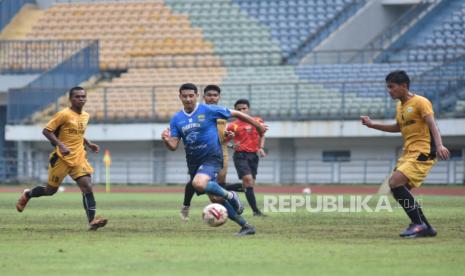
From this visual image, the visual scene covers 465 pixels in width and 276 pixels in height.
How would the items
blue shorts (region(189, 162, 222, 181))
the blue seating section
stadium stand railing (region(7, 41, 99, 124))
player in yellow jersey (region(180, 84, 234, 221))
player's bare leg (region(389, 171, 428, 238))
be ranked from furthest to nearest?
the blue seating section < stadium stand railing (region(7, 41, 99, 124)) < player in yellow jersey (region(180, 84, 234, 221)) < blue shorts (region(189, 162, 222, 181)) < player's bare leg (region(389, 171, 428, 238))

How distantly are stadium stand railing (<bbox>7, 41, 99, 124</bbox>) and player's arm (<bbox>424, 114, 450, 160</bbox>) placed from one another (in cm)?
2800

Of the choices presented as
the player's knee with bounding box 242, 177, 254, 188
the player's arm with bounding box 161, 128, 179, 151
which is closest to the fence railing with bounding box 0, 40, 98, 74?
the player's knee with bounding box 242, 177, 254, 188

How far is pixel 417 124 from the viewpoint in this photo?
51.5 feet

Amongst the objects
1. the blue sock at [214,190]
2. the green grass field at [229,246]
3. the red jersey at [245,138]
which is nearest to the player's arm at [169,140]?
the blue sock at [214,190]

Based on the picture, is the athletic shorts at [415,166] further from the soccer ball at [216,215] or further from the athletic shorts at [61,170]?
the athletic shorts at [61,170]

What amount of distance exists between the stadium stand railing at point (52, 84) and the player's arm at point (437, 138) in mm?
27999

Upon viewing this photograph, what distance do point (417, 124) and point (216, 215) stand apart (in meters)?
2.93

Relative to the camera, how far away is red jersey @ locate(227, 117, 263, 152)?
21903mm

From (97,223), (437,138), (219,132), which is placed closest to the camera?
(437,138)

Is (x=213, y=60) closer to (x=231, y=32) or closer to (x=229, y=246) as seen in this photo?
(x=231, y=32)

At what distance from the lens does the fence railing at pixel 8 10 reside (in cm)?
4738

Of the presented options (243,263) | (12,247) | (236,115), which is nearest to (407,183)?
(236,115)

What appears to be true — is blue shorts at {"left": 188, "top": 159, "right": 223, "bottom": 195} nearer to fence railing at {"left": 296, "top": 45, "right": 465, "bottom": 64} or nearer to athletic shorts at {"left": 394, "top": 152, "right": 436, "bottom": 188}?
athletic shorts at {"left": 394, "top": 152, "right": 436, "bottom": 188}

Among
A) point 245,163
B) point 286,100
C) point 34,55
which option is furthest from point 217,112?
point 34,55
